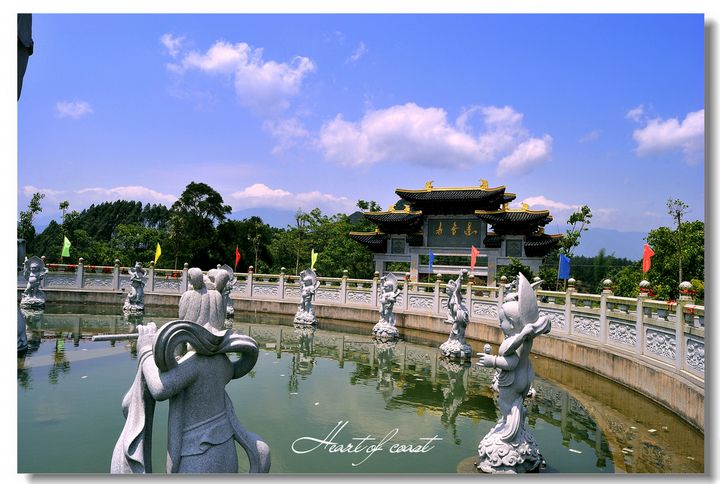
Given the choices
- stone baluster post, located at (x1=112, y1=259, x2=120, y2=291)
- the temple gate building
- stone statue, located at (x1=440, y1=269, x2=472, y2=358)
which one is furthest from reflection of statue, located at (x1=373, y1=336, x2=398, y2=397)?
the temple gate building

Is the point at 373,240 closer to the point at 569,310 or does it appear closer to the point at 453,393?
the point at 569,310

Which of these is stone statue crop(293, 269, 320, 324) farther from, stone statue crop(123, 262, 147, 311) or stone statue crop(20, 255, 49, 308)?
stone statue crop(20, 255, 49, 308)

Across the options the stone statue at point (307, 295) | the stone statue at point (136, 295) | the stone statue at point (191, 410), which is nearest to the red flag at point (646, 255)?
the stone statue at point (307, 295)

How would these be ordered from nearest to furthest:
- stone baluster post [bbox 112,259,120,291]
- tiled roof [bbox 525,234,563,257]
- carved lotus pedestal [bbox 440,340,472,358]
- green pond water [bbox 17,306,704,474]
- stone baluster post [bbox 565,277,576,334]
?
green pond water [bbox 17,306,704,474], stone baluster post [bbox 565,277,576,334], carved lotus pedestal [bbox 440,340,472,358], stone baluster post [bbox 112,259,120,291], tiled roof [bbox 525,234,563,257]

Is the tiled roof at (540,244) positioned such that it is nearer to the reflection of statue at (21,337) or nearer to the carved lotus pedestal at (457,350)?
the carved lotus pedestal at (457,350)

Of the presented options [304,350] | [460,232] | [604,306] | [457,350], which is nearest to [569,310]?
[604,306]

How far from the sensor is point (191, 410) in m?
3.72

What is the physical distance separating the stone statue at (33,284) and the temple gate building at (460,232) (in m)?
19.9

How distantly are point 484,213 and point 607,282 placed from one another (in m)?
19.7

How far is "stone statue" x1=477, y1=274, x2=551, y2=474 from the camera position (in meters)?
5.03

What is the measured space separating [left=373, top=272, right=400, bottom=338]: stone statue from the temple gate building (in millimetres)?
15088

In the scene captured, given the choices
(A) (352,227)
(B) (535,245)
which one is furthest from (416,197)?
(A) (352,227)

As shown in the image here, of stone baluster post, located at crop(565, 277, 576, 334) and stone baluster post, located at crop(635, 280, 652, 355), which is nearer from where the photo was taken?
stone baluster post, located at crop(635, 280, 652, 355)

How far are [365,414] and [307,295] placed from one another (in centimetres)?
994
